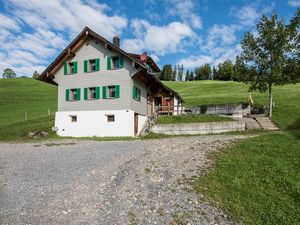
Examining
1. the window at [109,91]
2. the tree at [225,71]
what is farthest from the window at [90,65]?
the tree at [225,71]

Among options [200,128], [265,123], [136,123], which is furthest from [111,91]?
[265,123]

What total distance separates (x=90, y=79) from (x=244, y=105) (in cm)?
1791

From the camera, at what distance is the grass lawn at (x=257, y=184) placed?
866 cm

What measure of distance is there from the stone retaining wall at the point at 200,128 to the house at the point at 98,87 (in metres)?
3.21

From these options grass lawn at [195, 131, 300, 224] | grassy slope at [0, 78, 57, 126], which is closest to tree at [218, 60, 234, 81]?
grassy slope at [0, 78, 57, 126]

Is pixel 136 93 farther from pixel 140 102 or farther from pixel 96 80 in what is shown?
pixel 96 80

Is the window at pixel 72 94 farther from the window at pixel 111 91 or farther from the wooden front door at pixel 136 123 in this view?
the wooden front door at pixel 136 123

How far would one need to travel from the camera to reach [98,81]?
28422 mm

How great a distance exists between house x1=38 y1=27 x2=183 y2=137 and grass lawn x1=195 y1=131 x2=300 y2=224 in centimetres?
1411

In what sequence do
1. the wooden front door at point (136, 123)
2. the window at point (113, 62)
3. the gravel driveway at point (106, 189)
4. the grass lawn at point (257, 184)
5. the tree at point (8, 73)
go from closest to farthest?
the gravel driveway at point (106, 189) < the grass lawn at point (257, 184) < the window at point (113, 62) < the wooden front door at point (136, 123) < the tree at point (8, 73)

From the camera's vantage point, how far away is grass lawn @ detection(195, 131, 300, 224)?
8.66m

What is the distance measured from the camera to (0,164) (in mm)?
14141

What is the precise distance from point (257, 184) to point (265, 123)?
17.2m

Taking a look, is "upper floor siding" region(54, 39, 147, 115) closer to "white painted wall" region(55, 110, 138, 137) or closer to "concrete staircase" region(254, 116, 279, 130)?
"white painted wall" region(55, 110, 138, 137)
